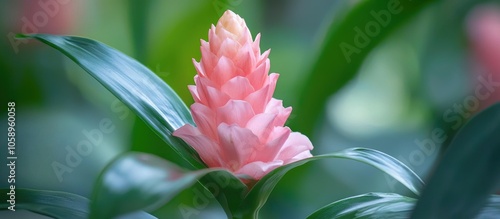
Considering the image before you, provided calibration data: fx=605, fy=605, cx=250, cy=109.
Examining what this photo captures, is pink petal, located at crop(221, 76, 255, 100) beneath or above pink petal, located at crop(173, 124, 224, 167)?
above

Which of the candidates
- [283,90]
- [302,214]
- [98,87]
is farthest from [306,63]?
[98,87]

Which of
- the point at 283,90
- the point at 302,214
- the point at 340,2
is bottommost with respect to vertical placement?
the point at 302,214

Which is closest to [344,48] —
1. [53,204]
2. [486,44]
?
[486,44]

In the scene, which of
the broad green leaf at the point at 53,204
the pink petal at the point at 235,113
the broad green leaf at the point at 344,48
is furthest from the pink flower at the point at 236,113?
the broad green leaf at the point at 344,48

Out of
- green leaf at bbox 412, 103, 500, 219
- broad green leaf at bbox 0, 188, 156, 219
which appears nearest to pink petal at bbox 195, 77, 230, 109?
broad green leaf at bbox 0, 188, 156, 219

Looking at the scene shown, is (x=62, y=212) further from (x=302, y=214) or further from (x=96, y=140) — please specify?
(x=302, y=214)

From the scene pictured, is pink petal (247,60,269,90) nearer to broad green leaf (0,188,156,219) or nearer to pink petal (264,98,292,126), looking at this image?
pink petal (264,98,292,126)

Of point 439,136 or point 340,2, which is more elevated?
point 340,2
